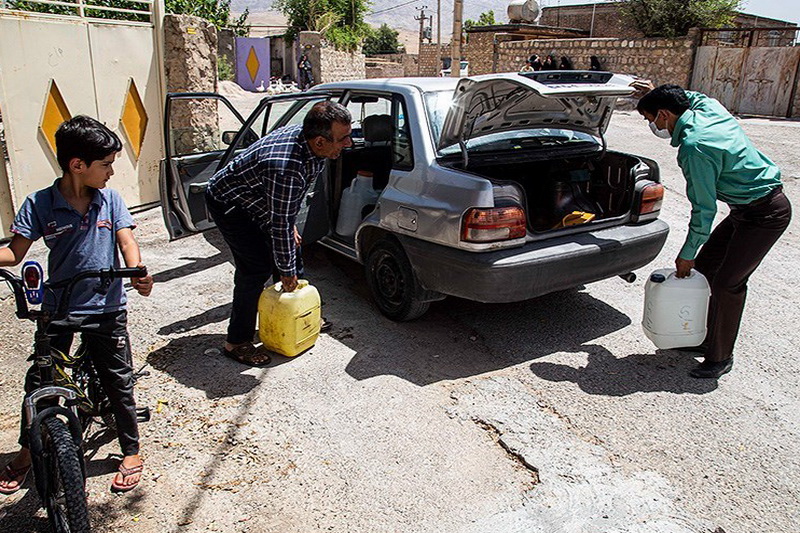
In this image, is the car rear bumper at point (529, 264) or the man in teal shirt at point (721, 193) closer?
the man in teal shirt at point (721, 193)

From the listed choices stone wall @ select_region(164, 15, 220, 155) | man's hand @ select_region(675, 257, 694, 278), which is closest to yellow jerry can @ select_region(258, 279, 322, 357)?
man's hand @ select_region(675, 257, 694, 278)

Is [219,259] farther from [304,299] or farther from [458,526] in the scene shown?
[458,526]

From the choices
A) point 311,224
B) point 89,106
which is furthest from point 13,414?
point 89,106

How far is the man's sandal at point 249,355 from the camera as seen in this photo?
13.6 ft

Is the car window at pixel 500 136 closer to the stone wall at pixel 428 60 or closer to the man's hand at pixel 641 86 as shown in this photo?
the man's hand at pixel 641 86

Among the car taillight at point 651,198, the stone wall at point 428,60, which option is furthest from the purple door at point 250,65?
the car taillight at point 651,198

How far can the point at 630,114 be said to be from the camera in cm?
1747

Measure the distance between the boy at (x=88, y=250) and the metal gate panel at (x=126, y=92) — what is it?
17.3 ft

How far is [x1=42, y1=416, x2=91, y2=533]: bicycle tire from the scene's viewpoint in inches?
93.4

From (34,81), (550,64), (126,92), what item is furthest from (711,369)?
(550,64)

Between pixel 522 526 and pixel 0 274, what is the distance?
239 cm

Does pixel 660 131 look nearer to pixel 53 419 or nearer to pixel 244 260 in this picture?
pixel 244 260

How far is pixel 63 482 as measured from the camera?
237 centimetres

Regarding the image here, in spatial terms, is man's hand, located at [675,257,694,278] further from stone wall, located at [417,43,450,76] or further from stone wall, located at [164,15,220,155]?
stone wall, located at [417,43,450,76]
